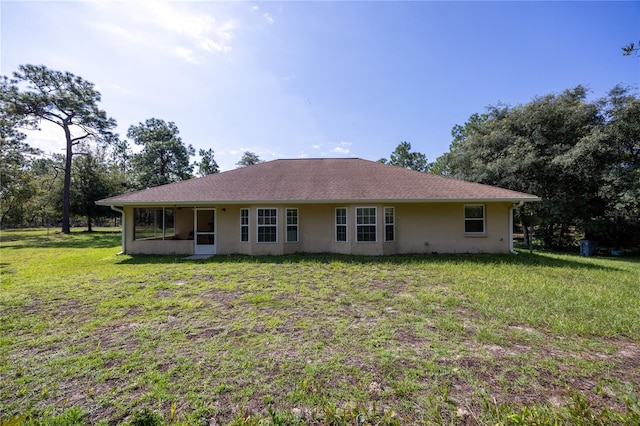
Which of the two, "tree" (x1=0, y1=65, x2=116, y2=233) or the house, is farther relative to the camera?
"tree" (x1=0, y1=65, x2=116, y2=233)

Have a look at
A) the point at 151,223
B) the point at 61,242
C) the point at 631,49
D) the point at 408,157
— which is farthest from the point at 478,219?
the point at 408,157

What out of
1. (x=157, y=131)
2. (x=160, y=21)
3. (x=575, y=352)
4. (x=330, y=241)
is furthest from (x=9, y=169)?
(x=575, y=352)

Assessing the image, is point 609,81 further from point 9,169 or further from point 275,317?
point 9,169

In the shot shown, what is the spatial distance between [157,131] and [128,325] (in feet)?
→ 114

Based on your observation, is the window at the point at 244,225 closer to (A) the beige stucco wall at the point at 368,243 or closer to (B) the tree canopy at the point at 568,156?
(A) the beige stucco wall at the point at 368,243

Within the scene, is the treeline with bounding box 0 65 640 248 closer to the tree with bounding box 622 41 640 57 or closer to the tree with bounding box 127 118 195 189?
the tree with bounding box 127 118 195 189

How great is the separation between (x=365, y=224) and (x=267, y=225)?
4115 millimetres

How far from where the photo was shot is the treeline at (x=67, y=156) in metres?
21.6

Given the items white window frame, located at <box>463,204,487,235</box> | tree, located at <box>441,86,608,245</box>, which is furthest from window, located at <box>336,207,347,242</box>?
tree, located at <box>441,86,608,245</box>

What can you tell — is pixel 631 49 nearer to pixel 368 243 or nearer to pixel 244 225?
pixel 368 243

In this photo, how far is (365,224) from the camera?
439 inches

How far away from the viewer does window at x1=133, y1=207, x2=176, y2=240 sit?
12.3 meters

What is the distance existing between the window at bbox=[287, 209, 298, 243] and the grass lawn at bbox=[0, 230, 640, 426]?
4463mm

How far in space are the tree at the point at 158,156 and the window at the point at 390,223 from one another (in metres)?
29.0
